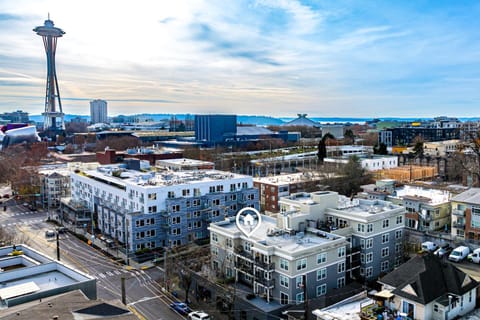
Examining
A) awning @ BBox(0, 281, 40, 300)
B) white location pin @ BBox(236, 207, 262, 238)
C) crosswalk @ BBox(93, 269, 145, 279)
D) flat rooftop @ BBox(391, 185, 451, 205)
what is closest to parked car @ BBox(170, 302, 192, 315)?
white location pin @ BBox(236, 207, 262, 238)

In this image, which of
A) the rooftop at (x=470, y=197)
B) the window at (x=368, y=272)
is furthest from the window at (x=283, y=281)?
the rooftop at (x=470, y=197)

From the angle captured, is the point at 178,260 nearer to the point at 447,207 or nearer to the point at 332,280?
the point at 332,280

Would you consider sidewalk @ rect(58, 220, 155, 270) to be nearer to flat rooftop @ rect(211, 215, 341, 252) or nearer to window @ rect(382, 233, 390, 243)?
flat rooftop @ rect(211, 215, 341, 252)

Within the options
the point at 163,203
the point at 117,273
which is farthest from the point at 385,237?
the point at 117,273

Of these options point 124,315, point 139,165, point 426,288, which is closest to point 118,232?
point 139,165

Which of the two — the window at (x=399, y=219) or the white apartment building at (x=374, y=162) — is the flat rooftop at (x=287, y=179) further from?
the window at (x=399, y=219)

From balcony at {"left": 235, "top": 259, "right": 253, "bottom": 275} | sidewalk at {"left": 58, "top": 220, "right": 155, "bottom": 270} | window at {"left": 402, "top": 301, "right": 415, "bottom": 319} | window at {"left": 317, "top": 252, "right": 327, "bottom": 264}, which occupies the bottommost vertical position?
sidewalk at {"left": 58, "top": 220, "right": 155, "bottom": 270}
